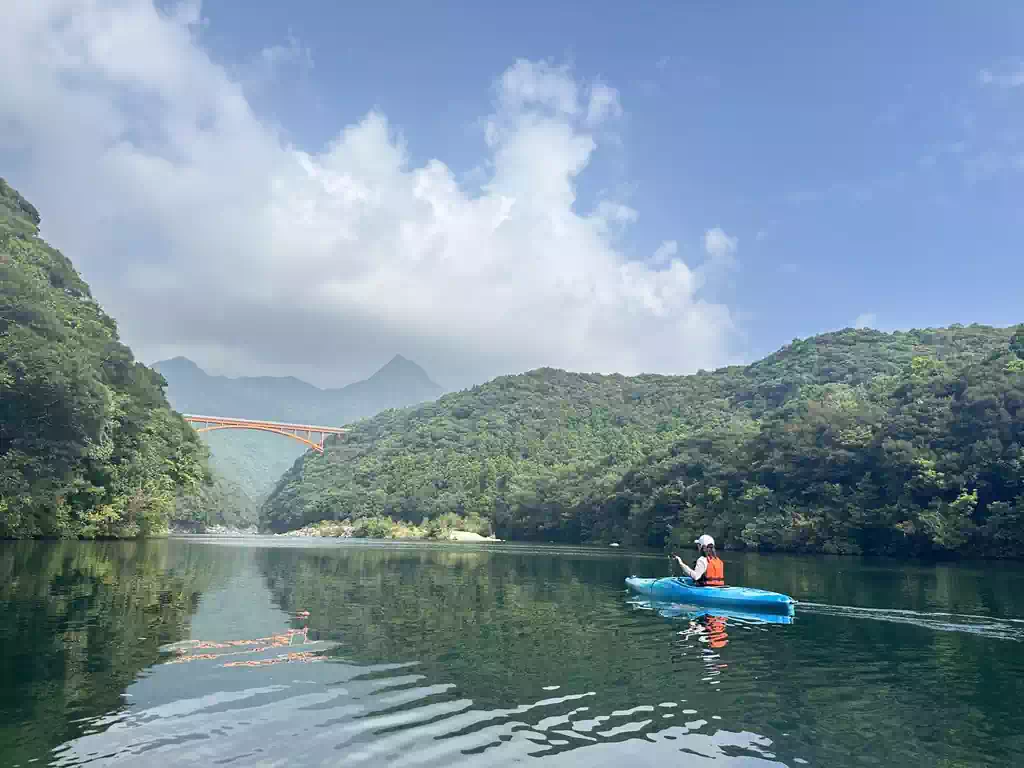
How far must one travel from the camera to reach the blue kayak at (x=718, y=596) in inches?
768

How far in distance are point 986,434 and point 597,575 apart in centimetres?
2954

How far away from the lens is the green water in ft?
26.8

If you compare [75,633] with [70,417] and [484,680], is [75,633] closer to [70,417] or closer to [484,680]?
[484,680]

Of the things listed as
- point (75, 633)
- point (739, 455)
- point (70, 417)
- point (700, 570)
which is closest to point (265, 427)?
point (739, 455)

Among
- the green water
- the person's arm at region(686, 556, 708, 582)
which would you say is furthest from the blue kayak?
the green water

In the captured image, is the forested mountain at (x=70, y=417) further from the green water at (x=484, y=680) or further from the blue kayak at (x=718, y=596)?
the blue kayak at (x=718, y=596)

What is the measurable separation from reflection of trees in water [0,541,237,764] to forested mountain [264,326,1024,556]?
4350 cm

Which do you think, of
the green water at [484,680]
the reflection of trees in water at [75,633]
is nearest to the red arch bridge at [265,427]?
the reflection of trees in water at [75,633]

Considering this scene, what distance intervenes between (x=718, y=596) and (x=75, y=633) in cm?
1517

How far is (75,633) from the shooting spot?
1402cm

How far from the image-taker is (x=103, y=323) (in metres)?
58.2

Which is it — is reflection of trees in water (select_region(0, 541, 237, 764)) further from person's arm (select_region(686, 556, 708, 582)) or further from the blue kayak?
person's arm (select_region(686, 556, 708, 582))

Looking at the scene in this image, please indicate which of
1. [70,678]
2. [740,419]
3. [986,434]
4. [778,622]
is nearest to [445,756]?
[70,678]

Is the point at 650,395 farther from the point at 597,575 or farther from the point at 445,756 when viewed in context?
the point at 445,756
